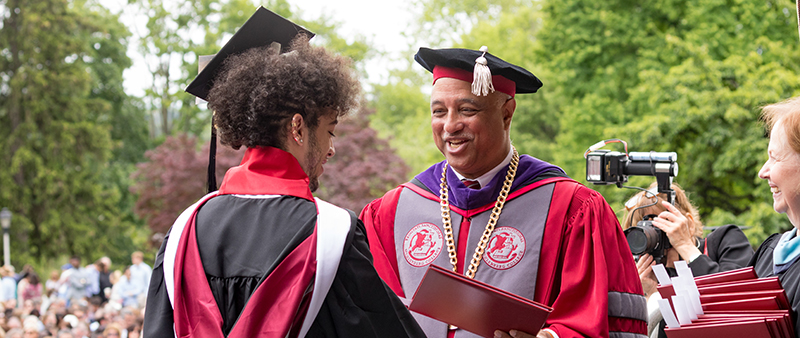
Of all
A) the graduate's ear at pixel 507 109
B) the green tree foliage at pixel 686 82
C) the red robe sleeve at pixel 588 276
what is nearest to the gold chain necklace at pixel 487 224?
the graduate's ear at pixel 507 109

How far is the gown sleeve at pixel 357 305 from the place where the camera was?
2.11 metres

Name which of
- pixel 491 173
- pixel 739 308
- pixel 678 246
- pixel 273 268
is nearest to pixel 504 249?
pixel 491 173

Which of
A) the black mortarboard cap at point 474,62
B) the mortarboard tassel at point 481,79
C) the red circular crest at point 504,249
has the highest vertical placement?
the black mortarboard cap at point 474,62

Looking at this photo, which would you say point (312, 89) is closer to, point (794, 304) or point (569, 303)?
point (569, 303)

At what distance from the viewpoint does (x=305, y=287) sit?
6.70 ft

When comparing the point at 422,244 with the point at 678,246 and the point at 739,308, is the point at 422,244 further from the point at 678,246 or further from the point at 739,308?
the point at 678,246

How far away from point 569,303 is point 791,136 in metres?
1.03

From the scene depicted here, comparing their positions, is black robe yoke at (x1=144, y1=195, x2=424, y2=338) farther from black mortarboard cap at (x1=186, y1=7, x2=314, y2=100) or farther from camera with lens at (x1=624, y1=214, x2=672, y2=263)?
camera with lens at (x1=624, y1=214, x2=672, y2=263)

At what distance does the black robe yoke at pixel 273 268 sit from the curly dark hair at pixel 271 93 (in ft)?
0.76

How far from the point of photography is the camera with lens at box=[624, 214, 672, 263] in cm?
364

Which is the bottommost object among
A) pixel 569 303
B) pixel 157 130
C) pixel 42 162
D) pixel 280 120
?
pixel 569 303

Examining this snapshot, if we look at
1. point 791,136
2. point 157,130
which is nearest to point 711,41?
point 791,136

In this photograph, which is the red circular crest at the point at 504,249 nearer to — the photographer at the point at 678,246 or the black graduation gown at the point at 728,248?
the photographer at the point at 678,246

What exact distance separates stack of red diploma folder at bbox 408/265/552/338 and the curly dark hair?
0.64 meters
